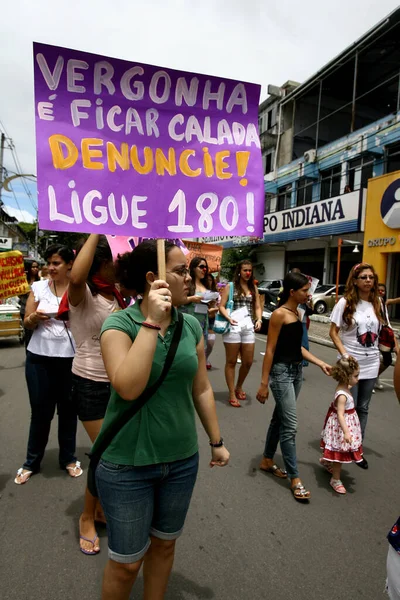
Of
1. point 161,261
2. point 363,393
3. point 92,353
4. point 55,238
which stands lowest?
point 363,393

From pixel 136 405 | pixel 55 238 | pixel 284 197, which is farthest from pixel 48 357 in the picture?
pixel 55 238

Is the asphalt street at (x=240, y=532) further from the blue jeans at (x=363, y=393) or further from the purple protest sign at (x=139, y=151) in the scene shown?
the purple protest sign at (x=139, y=151)

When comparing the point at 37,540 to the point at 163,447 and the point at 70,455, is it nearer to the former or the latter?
the point at 70,455

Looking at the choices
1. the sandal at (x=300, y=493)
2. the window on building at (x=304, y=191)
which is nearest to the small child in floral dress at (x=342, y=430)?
the sandal at (x=300, y=493)

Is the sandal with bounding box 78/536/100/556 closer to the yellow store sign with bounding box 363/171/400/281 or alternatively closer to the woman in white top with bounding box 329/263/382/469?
the woman in white top with bounding box 329/263/382/469

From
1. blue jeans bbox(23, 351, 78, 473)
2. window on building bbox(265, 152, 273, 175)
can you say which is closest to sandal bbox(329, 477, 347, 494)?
blue jeans bbox(23, 351, 78, 473)

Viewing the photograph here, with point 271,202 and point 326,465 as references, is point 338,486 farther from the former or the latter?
point 271,202

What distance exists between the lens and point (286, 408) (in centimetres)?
342

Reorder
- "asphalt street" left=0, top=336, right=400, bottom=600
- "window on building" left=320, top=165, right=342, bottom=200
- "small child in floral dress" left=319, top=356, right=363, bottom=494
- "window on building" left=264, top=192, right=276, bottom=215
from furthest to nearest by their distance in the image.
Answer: "window on building" left=264, top=192, right=276, bottom=215 → "window on building" left=320, top=165, right=342, bottom=200 → "small child in floral dress" left=319, top=356, right=363, bottom=494 → "asphalt street" left=0, top=336, right=400, bottom=600

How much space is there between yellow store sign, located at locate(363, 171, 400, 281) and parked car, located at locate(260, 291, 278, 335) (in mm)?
4688

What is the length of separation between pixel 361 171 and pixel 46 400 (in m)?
21.5

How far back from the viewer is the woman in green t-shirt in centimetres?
158

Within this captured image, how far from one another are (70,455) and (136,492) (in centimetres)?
215

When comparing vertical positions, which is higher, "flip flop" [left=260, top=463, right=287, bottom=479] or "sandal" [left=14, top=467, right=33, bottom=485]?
"sandal" [left=14, top=467, right=33, bottom=485]
